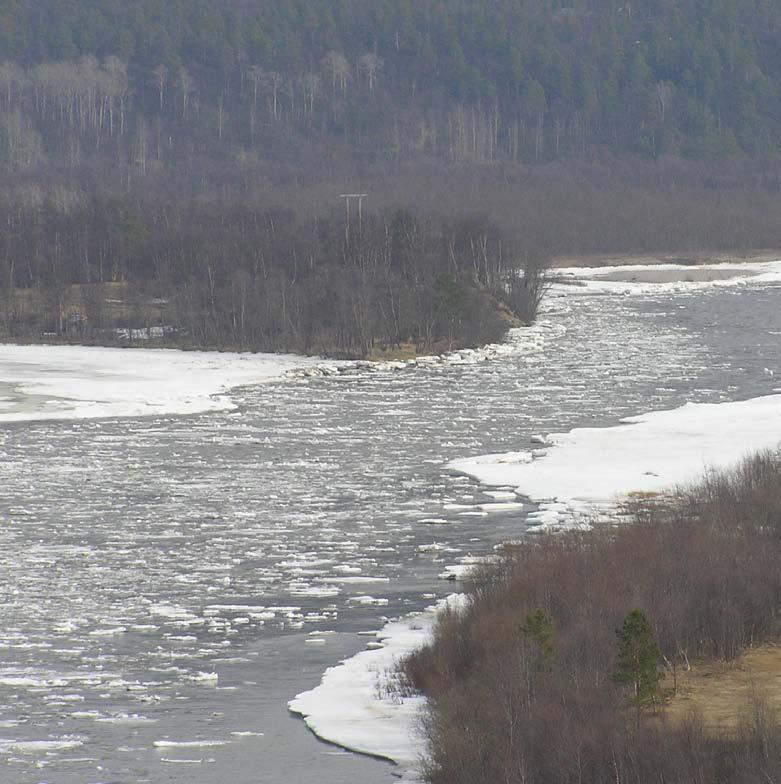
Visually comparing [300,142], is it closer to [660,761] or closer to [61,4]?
[61,4]

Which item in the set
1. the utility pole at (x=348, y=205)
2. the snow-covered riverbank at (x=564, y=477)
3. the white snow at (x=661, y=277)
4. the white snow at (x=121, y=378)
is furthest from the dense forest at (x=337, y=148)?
the snow-covered riverbank at (x=564, y=477)

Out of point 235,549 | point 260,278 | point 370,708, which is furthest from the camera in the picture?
point 260,278

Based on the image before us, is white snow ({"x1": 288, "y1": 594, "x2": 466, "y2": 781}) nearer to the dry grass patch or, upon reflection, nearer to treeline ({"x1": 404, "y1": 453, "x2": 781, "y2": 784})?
treeline ({"x1": 404, "y1": 453, "x2": 781, "y2": 784})

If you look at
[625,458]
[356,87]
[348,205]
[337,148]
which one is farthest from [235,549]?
[356,87]

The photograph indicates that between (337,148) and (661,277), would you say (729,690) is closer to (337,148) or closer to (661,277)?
(661,277)

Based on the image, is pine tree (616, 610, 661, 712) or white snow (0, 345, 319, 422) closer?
pine tree (616, 610, 661, 712)

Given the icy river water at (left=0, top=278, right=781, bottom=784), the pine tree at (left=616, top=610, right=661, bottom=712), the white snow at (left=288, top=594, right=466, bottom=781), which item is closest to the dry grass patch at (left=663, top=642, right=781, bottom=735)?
the pine tree at (left=616, top=610, right=661, bottom=712)
